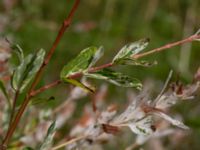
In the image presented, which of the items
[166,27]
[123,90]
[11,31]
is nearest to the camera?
[11,31]

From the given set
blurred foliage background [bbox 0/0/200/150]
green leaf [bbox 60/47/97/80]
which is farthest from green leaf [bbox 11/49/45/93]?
blurred foliage background [bbox 0/0/200/150]

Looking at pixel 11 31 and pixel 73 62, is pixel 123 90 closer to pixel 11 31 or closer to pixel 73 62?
pixel 11 31

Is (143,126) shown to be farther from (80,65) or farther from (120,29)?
(120,29)

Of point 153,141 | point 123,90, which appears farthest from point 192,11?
point 153,141

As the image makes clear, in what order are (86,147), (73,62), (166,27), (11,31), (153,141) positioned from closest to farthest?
(73,62)
(86,147)
(153,141)
(11,31)
(166,27)

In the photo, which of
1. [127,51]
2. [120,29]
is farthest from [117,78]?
[120,29]
